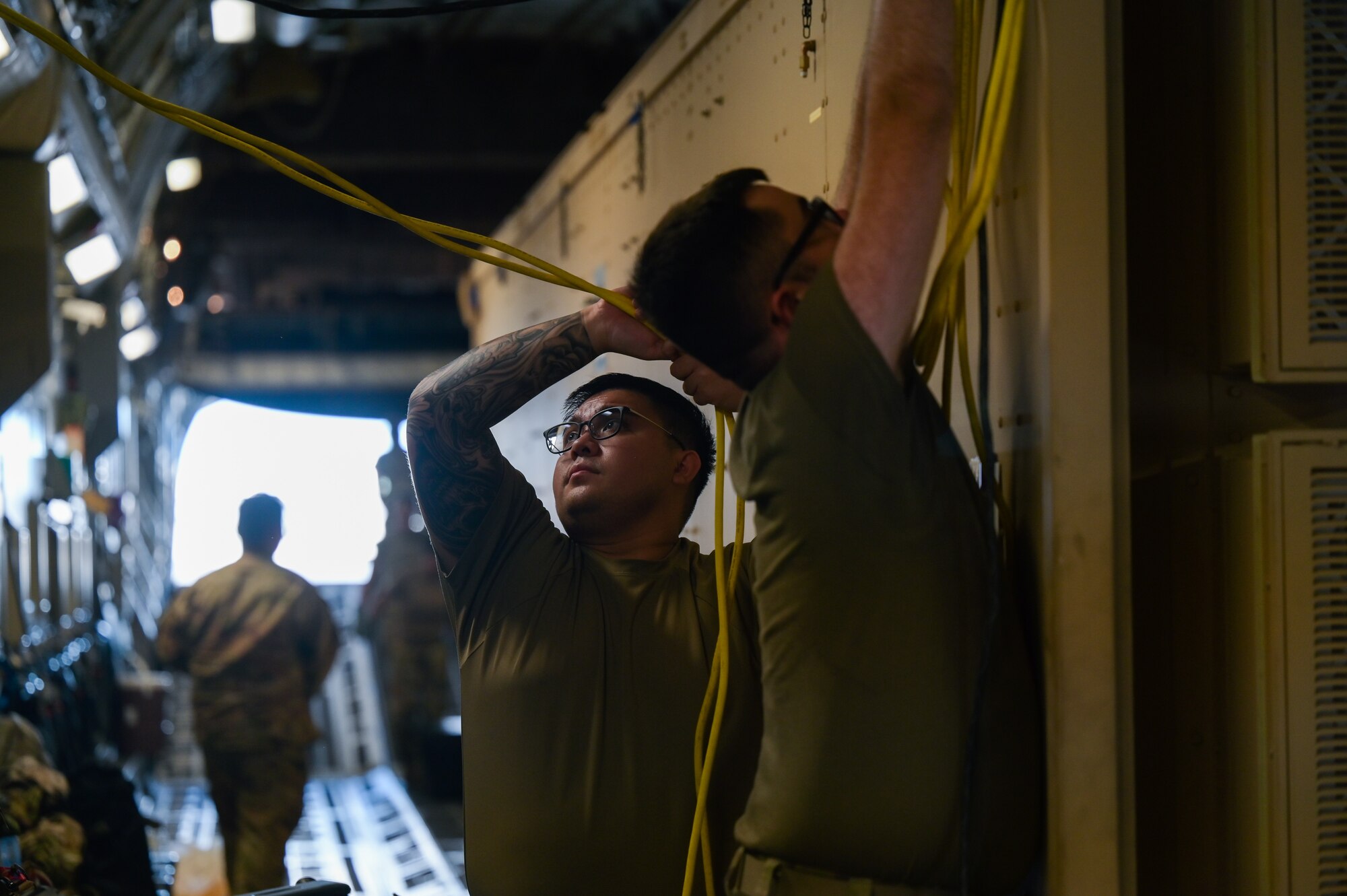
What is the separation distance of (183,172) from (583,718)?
791cm

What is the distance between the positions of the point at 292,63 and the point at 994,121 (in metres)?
6.86

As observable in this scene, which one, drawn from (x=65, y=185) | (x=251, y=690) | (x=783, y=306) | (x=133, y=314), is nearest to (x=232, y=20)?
(x=65, y=185)

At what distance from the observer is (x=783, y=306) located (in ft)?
4.85

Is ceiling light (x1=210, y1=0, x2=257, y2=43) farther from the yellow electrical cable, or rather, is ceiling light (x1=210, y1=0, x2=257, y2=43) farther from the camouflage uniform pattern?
the yellow electrical cable

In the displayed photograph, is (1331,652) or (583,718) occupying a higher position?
(1331,652)

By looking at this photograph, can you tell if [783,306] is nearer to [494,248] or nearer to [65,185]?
[494,248]

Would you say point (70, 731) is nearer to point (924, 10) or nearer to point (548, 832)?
point (548, 832)

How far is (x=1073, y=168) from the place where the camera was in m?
1.48

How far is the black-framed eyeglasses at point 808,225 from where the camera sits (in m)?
1.47

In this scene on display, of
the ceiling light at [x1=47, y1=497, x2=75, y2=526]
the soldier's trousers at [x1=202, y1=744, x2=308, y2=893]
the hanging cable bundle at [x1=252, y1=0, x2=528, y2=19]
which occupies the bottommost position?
the soldier's trousers at [x1=202, y1=744, x2=308, y2=893]

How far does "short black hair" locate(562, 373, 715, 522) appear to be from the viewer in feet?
7.70

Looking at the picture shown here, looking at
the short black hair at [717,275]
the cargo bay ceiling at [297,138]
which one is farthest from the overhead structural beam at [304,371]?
the short black hair at [717,275]

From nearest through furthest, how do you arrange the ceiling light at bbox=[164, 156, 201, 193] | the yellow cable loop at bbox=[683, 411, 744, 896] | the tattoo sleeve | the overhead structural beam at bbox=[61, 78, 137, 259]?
1. the yellow cable loop at bbox=[683, 411, 744, 896]
2. the tattoo sleeve
3. the overhead structural beam at bbox=[61, 78, 137, 259]
4. the ceiling light at bbox=[164, 156, 201, 193]

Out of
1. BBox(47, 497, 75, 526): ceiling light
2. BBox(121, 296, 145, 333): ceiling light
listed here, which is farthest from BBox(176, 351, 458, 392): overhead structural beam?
BBox(47, 497, 75, 526): ceiling light
